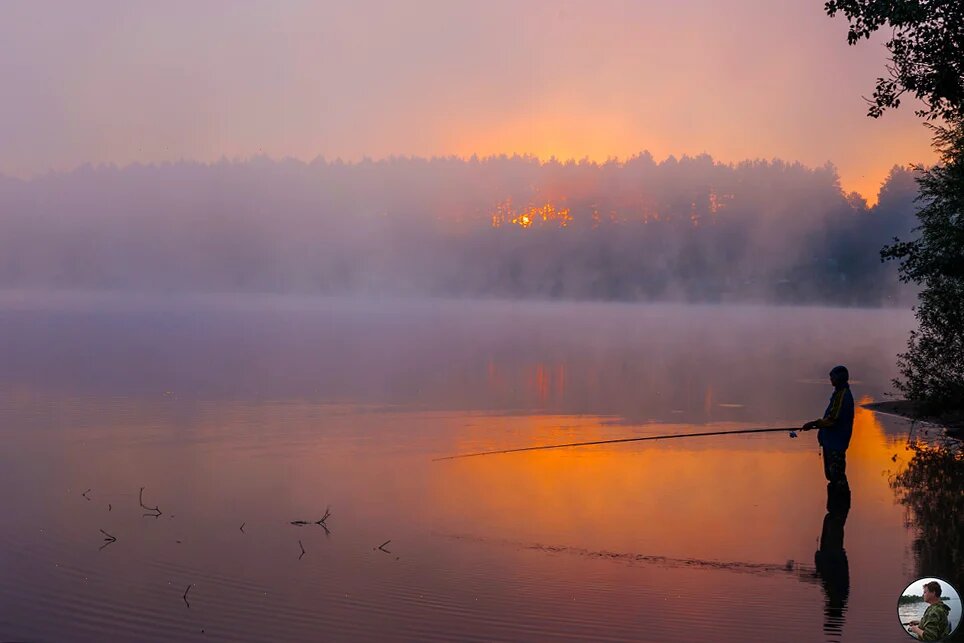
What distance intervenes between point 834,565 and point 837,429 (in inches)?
137

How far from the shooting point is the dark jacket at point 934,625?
38.2 feet

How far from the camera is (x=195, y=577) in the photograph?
46.4ft

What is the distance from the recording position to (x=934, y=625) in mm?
11781

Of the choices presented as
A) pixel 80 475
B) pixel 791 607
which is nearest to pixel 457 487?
pixel 80 475

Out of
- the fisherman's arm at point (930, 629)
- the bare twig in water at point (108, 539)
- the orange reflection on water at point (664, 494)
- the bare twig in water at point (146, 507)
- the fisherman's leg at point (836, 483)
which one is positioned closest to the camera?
the fisherman's arm at point (930, 629)

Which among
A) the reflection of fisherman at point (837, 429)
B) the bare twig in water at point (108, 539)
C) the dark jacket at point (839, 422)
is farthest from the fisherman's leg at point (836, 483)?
the bare twig in water at point (108, 539)

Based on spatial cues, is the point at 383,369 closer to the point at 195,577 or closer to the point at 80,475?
the point at 80,475

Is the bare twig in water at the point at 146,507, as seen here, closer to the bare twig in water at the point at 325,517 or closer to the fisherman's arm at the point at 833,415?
the bare twig in water at the point at 325,517

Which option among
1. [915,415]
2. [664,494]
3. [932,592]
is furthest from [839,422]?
[915,415]

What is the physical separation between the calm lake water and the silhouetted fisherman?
6 cm

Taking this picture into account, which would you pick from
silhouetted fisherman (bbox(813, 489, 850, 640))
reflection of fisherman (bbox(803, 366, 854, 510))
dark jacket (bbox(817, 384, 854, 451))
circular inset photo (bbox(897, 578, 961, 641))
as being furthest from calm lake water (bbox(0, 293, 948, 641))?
dark jacket (bbox(817, 384, 854, 451))

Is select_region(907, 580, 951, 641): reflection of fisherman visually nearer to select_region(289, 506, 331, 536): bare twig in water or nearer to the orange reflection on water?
the orange reflection on water

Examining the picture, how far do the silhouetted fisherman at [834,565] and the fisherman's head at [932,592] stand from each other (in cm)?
88

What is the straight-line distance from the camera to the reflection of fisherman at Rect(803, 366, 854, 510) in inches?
707
